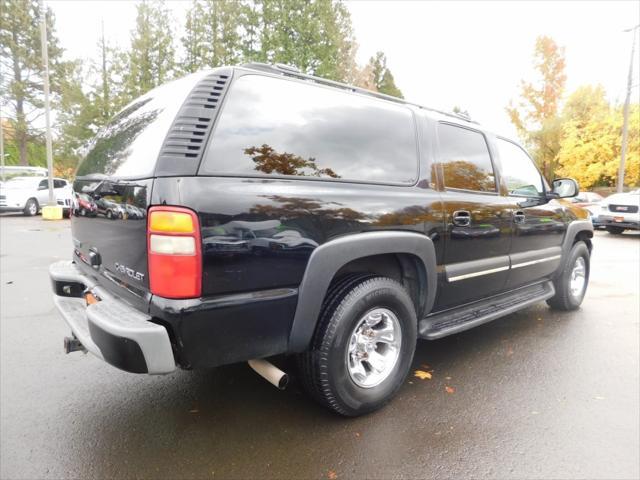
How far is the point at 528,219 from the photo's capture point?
12.3ft


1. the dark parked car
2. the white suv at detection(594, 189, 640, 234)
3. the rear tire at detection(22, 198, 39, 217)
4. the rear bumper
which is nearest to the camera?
the rear bumper

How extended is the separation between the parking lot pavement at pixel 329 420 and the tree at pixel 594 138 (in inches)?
929

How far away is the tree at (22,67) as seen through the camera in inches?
1117

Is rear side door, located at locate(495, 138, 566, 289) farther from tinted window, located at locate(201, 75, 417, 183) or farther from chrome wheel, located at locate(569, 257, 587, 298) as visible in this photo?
tinted window, located at locate(201, 75, 417, 183)

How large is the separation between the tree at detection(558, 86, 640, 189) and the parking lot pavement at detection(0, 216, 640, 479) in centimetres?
→ 2360

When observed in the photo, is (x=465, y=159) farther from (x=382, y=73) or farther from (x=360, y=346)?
(x=382, y=73)

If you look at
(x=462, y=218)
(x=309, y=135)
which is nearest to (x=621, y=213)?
(x=462, y=218)

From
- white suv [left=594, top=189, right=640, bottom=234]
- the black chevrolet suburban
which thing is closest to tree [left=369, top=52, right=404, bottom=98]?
white suv [left=594, top=189, right=640, bottom=234]

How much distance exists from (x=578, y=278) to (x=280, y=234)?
4.34 meters

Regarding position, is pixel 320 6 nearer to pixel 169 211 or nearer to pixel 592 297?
pixel 592 297

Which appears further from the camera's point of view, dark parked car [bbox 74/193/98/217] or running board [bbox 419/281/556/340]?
running board [bbox 419/281/556/340]

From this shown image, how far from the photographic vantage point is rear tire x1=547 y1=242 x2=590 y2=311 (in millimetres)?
4605

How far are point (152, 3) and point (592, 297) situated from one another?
→ 24357 millimetres

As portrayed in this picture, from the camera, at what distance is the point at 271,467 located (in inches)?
83.6
